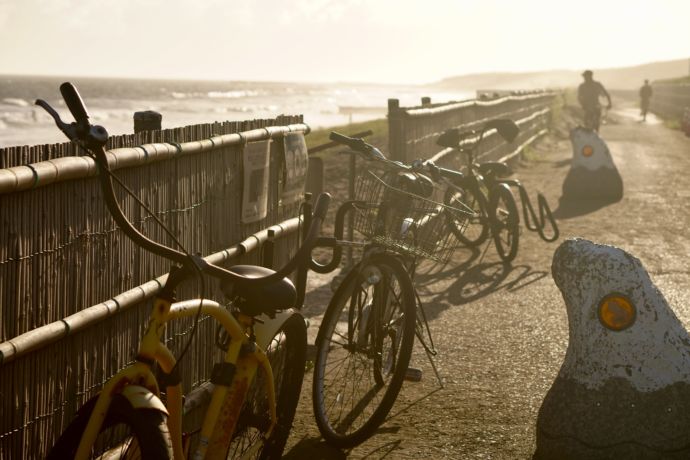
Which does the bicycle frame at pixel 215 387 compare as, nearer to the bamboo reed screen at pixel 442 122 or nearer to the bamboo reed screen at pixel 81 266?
the bamboo reed screen at pixel 81 266

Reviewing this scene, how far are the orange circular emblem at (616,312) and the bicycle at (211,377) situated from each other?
1.55 metres

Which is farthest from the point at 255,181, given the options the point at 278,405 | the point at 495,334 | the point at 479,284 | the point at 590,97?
the point at 590,97

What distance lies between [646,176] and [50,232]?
1866 centimetres

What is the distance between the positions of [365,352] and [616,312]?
1430mm

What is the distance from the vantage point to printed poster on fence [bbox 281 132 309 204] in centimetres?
723

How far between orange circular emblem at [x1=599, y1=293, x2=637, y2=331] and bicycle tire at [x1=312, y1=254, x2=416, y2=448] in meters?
0.97

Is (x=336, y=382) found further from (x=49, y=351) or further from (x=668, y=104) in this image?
(x=668, y=104)

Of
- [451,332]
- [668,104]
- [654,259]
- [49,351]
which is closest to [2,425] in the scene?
[49,351]

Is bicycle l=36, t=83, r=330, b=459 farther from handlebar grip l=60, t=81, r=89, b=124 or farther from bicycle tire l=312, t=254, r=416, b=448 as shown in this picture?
bicycle tire l=312, t=254, r=416, b=448

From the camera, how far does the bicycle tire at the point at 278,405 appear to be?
4.74 m

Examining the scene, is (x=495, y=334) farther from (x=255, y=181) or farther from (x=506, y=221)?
(x=506, y=221)

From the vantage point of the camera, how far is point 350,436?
5781 mm

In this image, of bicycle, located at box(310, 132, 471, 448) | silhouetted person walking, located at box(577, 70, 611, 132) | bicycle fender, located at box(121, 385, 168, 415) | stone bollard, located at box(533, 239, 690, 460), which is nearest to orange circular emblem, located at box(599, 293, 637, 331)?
stone bollard, located at box(533, 239, 690, 460)

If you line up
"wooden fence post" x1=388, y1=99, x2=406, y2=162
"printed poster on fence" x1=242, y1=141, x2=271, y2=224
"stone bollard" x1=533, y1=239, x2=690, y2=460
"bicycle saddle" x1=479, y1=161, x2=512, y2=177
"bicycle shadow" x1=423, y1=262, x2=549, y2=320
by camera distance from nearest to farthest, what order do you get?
"stone bollard" x1=533, y1=239, x2=690, y2=460, "printed poster on fence" x1=242, y1=141, x2=271, y2=224, "bicycle shadow" x1=423, y1=262, x2=549, y2=320, "wooden fence post" x1=388, y1=99, x2=406, y2=162, "bicycle saddle" x1=479, y1=161, x2=512, y2=177
